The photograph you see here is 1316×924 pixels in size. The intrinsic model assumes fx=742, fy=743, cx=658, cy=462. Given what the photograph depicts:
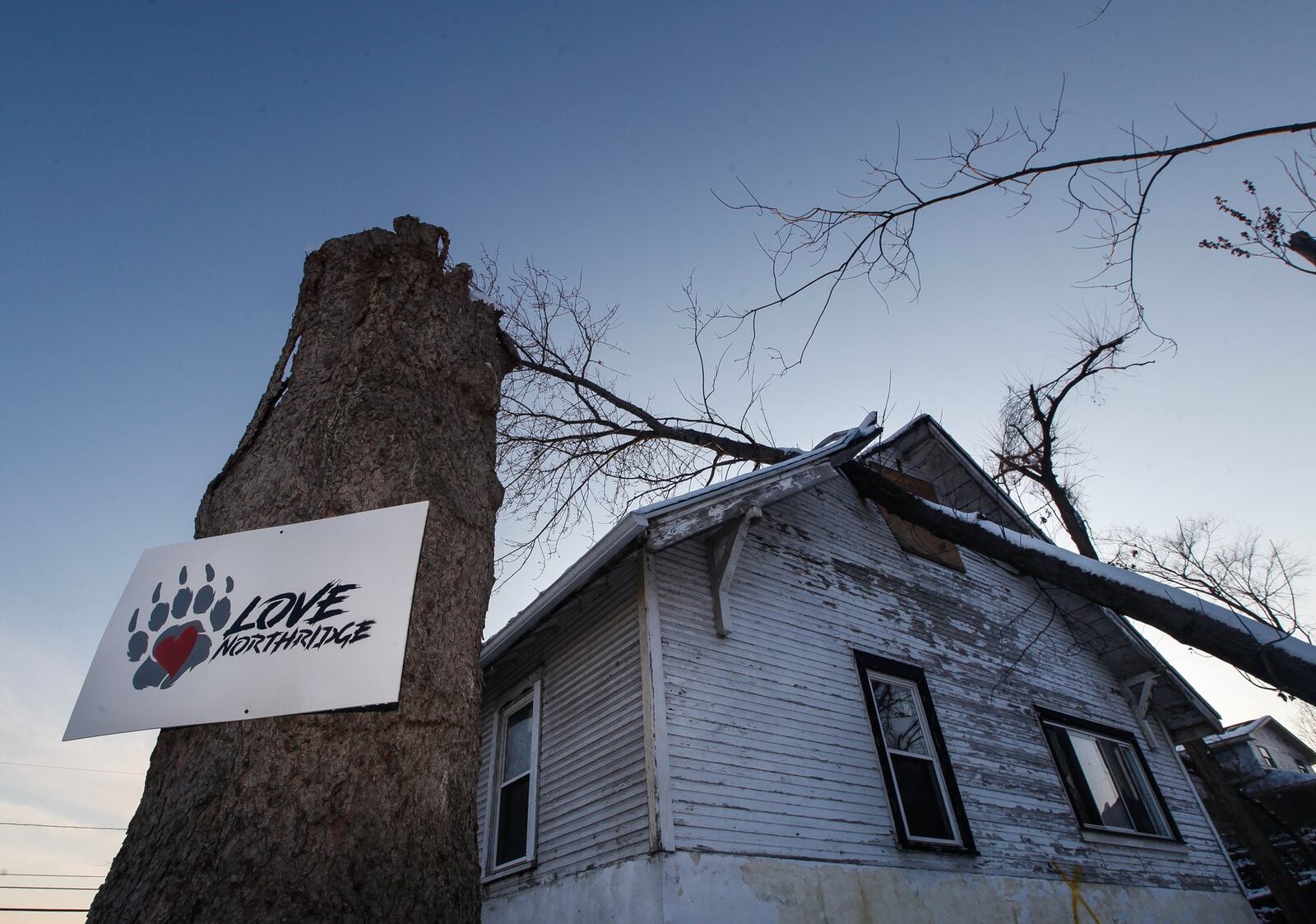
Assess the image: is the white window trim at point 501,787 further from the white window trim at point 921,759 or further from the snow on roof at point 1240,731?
the snow on roof at point 1240,731

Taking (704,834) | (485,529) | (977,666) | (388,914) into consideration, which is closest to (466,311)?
(485,529)

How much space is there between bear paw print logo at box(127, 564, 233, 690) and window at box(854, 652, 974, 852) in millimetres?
6243

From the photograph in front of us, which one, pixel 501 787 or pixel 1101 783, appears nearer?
pixel 501 787

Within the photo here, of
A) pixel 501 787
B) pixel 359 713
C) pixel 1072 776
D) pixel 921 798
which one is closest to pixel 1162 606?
pixel 921 798

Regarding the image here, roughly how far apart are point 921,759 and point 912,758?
0.42 feet

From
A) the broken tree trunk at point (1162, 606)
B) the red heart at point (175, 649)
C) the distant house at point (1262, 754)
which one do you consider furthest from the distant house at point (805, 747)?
the distant house at point (1262, 754)

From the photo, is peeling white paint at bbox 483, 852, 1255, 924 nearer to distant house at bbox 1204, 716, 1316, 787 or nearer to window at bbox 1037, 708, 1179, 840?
window at bbox 1037, 708, 1179, 840

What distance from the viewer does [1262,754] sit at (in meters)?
26.8

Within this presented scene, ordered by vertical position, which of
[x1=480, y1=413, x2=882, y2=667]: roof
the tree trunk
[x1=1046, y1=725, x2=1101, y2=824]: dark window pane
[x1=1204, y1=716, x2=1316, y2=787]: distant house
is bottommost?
the tree trunk

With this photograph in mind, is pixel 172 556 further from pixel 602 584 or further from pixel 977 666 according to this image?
pixel 977 666

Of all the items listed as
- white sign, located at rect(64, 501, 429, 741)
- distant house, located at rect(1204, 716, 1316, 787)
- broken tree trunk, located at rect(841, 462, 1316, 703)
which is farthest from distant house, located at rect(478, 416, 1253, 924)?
distant house, located at rect(1204, 716, 1316, 787)

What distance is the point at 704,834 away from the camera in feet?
17.7

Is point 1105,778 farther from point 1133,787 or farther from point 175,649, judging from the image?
point 175,649

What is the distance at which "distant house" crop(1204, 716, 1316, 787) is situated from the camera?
78.7 ft
